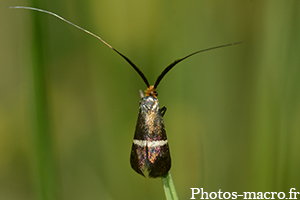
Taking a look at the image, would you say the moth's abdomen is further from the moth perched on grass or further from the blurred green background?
the blurred green background

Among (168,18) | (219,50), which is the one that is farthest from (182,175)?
(168,18)

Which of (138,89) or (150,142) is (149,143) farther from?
(138,89)

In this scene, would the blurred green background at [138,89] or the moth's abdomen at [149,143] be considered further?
the blurred green background at [138,89]

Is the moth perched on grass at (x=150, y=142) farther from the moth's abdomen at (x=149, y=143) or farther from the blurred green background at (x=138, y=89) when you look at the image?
the blurred green background at (x=138, y=89)

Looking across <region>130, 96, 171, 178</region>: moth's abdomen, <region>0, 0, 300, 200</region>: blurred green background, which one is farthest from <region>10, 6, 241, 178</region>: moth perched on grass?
<region>0, 0, 300, 200</region>: blurred green background

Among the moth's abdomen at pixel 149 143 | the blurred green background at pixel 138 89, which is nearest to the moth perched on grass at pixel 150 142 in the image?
the moth's abdomen at pixel 149 143
